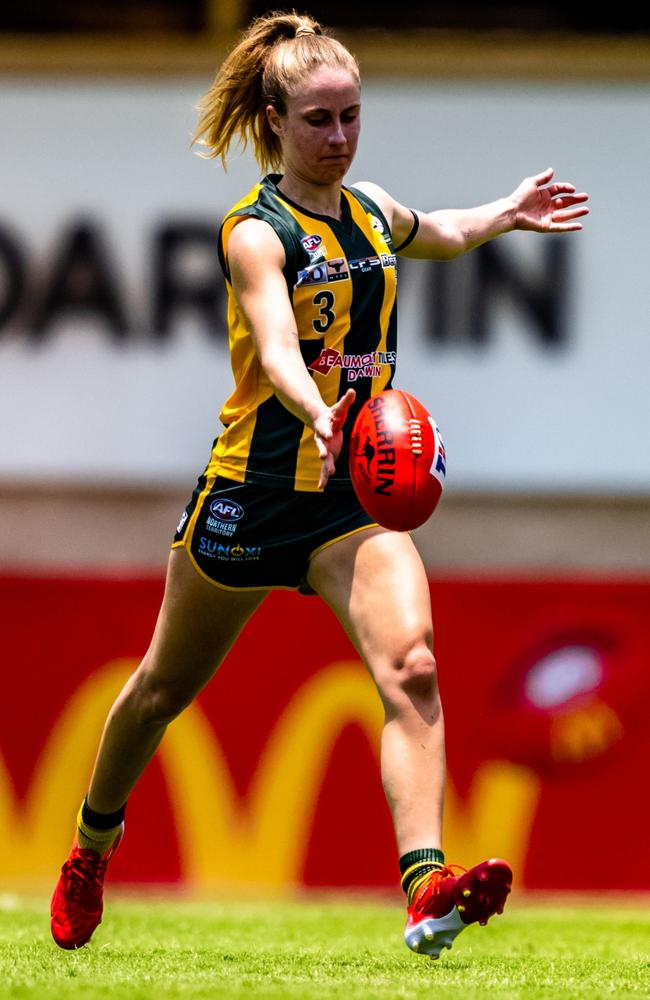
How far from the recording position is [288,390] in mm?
4172

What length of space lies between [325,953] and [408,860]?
1189 mm

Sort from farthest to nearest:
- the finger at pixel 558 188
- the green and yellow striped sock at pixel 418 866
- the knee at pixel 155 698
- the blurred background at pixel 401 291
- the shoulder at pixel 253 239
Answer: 1. the blurred background at pixel 401 291
2. the finger at pixel 558 188
3. the knee at pixel 155 698
4. the shoulder at pixel 253 239
5. the green and yellow striped sock at pixel 418 866

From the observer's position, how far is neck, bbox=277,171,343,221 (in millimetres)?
4621

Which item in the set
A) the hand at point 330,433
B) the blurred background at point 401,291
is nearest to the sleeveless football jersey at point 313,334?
Result: the hand at point 330,433

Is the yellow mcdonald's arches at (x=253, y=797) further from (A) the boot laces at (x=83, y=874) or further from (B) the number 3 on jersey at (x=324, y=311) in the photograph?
(B) the number 3 on jersey at (x=324, y=311)

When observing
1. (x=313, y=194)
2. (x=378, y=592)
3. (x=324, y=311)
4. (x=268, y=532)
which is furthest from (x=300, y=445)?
(x=313, y=194)

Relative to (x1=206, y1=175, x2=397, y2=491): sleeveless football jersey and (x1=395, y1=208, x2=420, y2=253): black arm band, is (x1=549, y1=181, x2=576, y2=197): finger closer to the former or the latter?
(x1=395, y1=208, x2=420, y2=253): black arm band

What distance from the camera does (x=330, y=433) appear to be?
4012 millimetres

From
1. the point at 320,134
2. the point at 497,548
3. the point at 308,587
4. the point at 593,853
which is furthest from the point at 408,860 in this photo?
the point at 497,548

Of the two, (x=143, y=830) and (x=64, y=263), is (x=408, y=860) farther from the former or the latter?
(x=64, y=263)

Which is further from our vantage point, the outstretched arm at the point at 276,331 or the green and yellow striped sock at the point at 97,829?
the green and yellow striped sock at the point at 97,829

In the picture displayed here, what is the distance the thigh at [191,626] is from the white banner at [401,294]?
5581mm

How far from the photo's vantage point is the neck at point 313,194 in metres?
4.62

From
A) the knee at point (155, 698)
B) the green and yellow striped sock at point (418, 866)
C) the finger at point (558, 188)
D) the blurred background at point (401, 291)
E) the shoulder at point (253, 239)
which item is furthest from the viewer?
the blurred background at point (401, 291)
